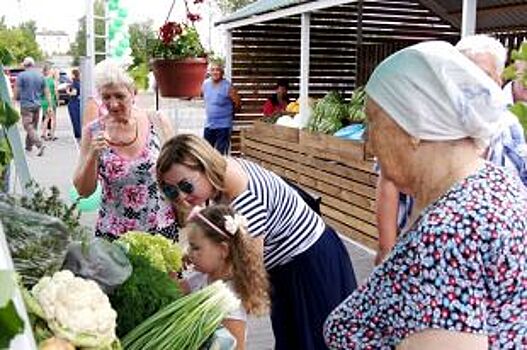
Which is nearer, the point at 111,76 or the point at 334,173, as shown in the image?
the point at 111,76

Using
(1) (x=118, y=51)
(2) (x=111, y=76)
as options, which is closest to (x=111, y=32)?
(1) (x=118, y=51)

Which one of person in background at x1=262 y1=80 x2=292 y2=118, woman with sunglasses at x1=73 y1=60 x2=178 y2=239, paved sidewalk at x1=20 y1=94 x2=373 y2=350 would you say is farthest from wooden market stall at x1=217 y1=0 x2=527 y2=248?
woman with sunglasses at x1=73 y1=60 x2=178 y2=239

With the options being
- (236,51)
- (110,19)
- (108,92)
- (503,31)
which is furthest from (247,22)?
(108,92)

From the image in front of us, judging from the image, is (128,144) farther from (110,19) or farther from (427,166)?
(110,19)

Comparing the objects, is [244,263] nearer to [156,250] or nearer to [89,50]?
[156,250]

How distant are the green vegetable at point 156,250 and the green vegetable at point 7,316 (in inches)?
45.1

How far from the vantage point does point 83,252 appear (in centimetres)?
149

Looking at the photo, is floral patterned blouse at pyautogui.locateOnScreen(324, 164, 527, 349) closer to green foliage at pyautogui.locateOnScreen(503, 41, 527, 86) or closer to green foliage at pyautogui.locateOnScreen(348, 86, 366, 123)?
green foliage at pyautogui.locateOnScreen(503, 41, 527, 86)

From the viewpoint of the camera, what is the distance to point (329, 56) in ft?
38.0

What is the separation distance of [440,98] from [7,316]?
981 millimetres

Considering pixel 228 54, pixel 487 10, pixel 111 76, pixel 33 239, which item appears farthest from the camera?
pixel 228 54

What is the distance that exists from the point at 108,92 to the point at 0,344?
8.20 ft

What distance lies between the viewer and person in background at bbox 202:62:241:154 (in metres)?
10.6

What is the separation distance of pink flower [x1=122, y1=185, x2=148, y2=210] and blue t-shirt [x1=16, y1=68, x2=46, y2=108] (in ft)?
36.9
